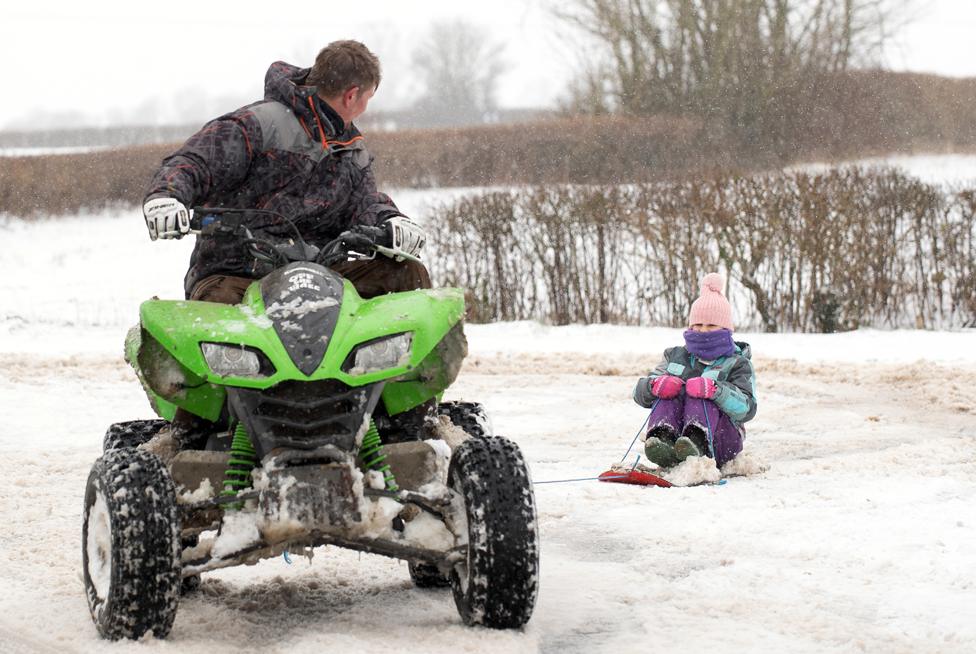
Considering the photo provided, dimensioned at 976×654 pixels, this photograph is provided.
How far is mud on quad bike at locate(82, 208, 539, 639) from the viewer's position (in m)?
3.96

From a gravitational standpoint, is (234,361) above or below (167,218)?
below

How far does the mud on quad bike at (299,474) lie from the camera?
396cm

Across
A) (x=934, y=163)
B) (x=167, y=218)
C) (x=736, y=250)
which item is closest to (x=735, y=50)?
(x=934, y=163)

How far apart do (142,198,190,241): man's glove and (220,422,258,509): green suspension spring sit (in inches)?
26.4

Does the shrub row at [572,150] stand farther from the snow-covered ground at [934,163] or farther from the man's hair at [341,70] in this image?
the man's hair at [341,70]

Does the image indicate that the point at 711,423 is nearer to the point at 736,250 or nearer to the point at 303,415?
the point at 303,415

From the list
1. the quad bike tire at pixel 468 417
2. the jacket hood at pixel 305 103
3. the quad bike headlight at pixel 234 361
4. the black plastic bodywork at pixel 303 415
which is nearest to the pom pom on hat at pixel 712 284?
the quad bike tire at pixel 468 417

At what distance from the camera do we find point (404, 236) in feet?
16.0

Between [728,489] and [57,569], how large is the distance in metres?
3.25

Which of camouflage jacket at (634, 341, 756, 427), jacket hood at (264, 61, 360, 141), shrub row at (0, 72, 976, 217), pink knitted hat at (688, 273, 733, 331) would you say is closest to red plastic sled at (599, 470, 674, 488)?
camouflage jacket at (634, 341, 756, 427)

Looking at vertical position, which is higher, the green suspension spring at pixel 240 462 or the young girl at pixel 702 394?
the green suspension spring at pixel 240 462

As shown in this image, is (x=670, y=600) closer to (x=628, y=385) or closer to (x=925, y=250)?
(x=628, y=385)

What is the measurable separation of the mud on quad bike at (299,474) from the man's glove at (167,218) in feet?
0.89

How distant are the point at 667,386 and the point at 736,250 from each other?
837 cm
